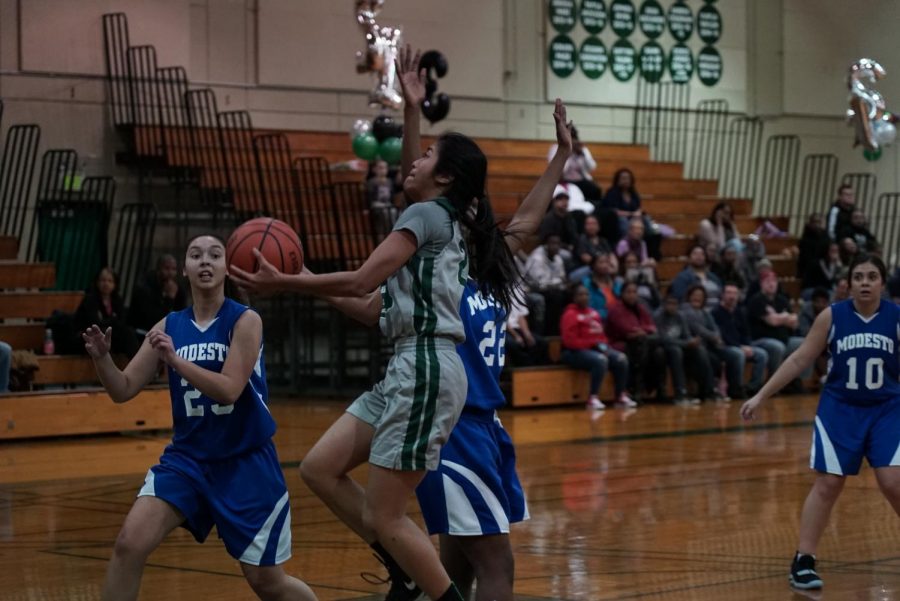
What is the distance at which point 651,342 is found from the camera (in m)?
15.6

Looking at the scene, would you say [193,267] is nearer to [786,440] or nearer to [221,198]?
[786,440]

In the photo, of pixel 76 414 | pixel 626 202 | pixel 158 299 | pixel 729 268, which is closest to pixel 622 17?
pixel 626 202

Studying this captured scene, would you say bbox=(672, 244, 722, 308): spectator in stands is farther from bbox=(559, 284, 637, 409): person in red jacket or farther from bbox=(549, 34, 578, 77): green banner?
bbox=(549, 34, 578, 77): green banner

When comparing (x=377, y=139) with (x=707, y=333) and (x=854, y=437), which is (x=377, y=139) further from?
(x=854, y=437)

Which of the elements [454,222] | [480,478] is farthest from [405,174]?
[480,478]

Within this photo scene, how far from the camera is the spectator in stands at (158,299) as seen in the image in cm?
1364

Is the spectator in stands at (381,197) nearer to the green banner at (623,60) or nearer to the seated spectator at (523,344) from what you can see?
the seated spectator at (523,344)

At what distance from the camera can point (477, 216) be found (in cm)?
469

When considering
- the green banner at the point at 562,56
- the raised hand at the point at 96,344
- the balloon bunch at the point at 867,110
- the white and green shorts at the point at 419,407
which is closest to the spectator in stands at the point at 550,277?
the balloon bunch at the point at 867,110

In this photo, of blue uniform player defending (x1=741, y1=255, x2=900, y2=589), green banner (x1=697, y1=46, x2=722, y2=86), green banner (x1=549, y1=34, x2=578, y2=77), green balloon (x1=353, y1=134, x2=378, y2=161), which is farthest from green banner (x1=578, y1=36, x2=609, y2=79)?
blue uniform player defending (x1=741, y1=255, x2=900, y2=589)

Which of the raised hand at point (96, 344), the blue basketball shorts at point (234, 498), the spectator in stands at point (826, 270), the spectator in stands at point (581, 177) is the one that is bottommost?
the spectator in stands at point (826, 270)

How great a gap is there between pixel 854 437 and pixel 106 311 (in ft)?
27.7

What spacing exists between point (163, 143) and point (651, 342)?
6.01m

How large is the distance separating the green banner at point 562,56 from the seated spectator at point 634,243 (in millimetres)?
5355
